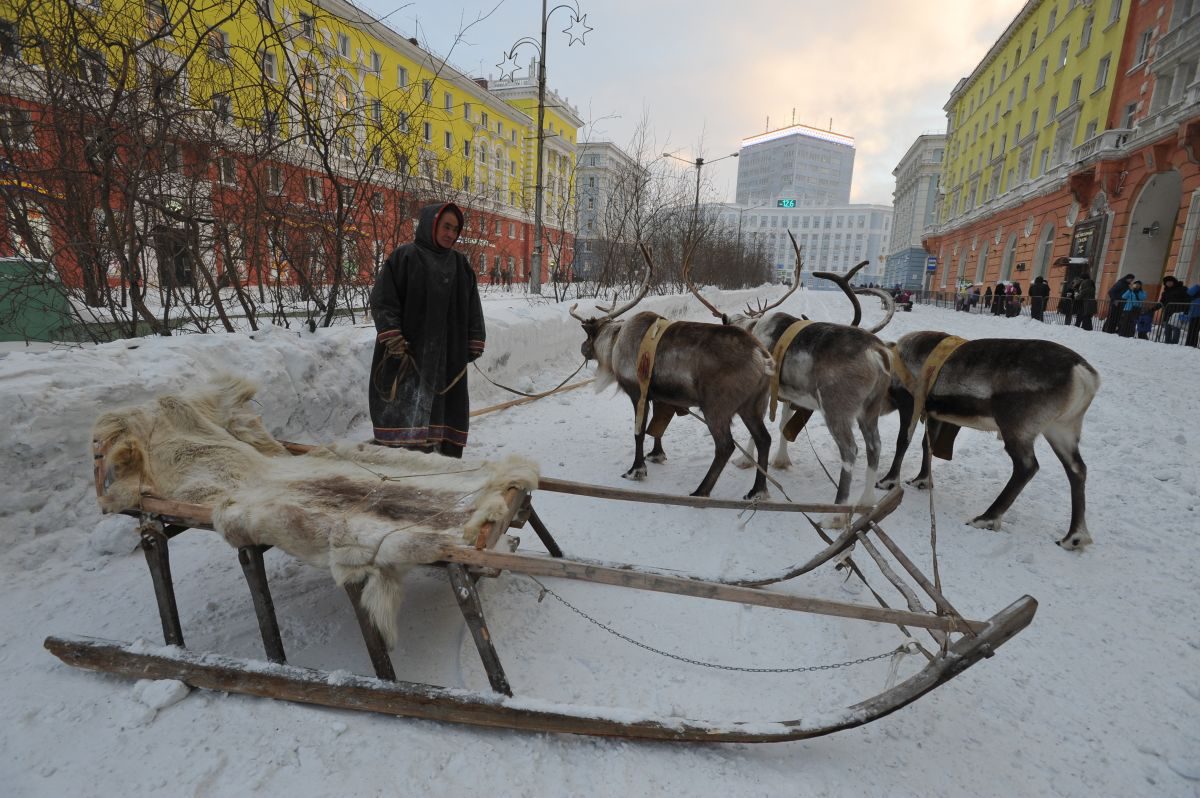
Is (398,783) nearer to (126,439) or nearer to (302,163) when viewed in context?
(126,439)

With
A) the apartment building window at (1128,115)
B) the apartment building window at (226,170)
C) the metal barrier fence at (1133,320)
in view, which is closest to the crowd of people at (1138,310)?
the metal barrier fence at (1133,320)

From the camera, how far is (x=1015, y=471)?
3.67 m

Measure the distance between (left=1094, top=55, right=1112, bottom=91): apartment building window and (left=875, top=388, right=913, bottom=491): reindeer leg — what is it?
2479cm

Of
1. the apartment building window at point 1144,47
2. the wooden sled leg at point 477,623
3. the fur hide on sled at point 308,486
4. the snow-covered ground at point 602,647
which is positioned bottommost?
the snow-covered ground at point 602,647

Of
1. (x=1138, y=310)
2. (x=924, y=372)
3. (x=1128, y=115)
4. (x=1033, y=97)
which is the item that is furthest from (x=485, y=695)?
(x=1033, y=97)

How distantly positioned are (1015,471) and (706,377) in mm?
2153

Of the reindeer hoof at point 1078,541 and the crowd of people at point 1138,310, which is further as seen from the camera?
the crowd of people at point 1138,310

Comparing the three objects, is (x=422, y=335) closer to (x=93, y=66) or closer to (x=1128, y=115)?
(x=93, y=66)

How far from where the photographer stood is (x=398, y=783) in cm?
170

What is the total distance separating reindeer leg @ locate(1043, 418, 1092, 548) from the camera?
3439 millimetres

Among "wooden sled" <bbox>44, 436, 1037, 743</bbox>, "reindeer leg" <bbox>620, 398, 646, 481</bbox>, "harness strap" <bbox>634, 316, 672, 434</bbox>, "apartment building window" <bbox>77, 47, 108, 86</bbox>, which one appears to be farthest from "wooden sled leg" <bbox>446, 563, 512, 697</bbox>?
"apartment building window" <bbox>77, 47, 108, 86</bbox>

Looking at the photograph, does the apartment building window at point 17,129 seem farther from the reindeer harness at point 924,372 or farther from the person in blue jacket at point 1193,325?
the person in blue jacket at point 1193,325

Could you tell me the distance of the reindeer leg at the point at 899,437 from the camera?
4.34m

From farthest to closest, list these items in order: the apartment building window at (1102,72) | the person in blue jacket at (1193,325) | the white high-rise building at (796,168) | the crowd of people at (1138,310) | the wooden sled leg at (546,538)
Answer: the white high-rise building at (796,168) < the apartment building window at (1102,72) < the crowd of people at (1138,310) < the person in blue jacket at (1193,325) < the wooden sled leg at (546,538)
